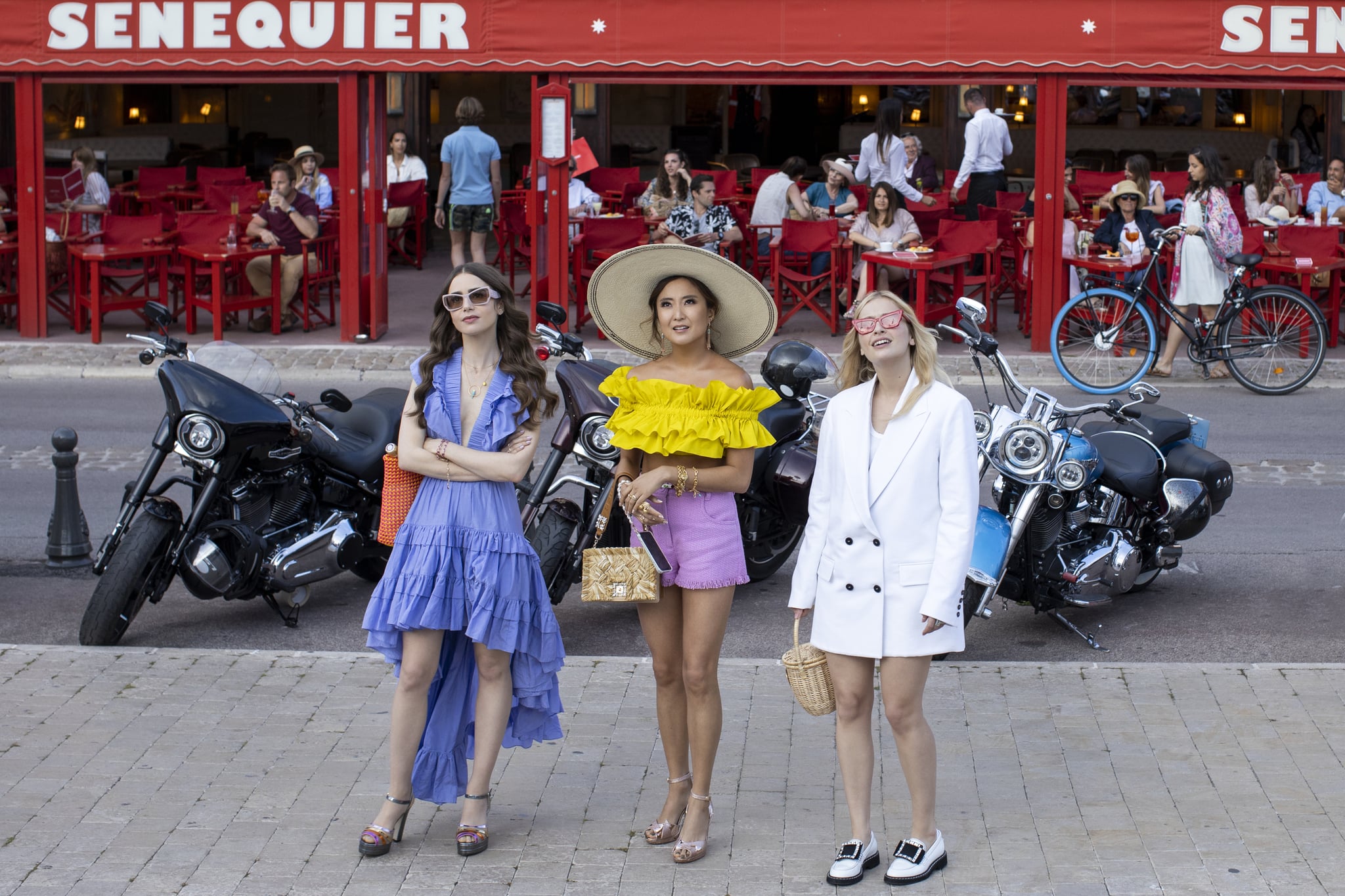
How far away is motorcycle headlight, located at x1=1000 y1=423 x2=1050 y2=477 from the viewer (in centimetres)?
721

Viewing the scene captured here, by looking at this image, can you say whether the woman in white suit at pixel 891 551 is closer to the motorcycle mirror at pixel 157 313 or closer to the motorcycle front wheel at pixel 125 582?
the motorcycle front wheel at pixel 125 582

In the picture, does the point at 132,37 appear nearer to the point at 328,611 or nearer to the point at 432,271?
the point at 432,271

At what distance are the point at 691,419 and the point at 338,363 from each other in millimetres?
10518

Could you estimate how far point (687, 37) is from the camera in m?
15.7

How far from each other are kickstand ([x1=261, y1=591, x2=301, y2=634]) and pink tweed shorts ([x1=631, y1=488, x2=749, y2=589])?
3.16 m

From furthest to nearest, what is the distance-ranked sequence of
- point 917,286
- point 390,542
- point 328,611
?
1. point 917,286
2. point 328,611
3. point 390,542

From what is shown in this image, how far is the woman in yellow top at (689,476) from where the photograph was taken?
5.05 m

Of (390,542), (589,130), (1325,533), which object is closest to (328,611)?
(390,542)

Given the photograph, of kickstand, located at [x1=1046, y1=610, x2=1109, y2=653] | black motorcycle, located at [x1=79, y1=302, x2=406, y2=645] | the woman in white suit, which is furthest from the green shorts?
the woman in white suit

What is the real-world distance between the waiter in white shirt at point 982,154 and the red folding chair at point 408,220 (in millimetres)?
6220

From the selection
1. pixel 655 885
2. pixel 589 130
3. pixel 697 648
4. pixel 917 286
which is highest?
pixel 589 130

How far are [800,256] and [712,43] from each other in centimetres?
265

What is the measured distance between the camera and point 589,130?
919 inches

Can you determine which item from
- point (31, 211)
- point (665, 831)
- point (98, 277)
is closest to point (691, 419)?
point (665, 831)
